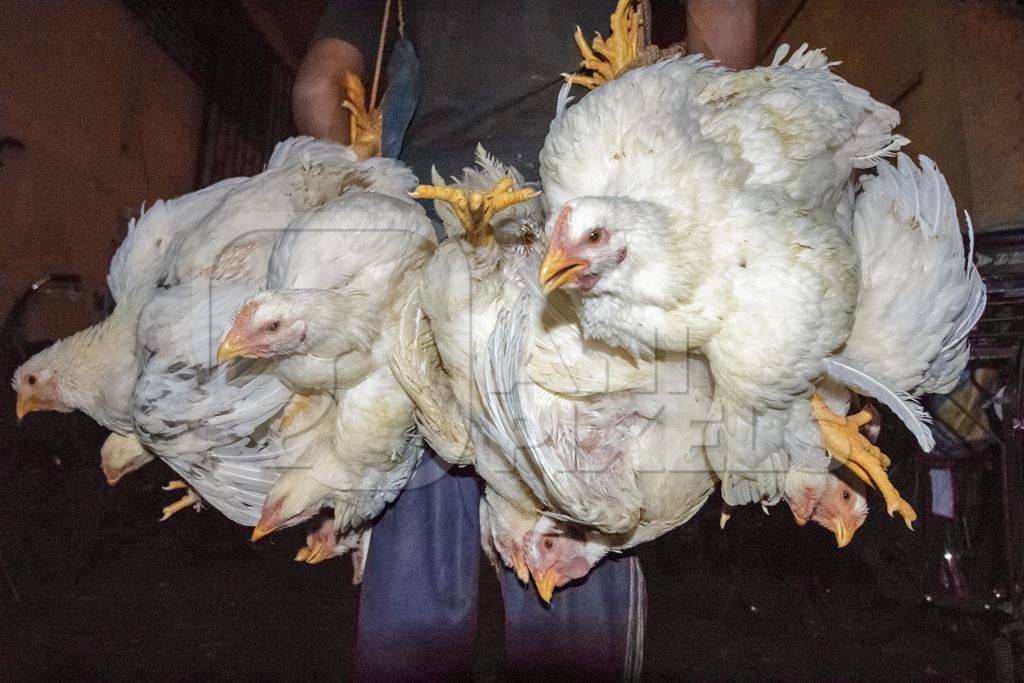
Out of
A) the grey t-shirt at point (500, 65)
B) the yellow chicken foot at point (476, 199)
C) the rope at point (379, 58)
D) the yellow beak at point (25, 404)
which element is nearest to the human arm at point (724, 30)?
the grey t-shirt at point (500, 65)

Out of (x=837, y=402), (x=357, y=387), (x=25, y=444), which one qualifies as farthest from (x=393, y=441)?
(x=25, y=444)

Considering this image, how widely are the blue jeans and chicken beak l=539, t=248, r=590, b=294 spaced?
0.47m

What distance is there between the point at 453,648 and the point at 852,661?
0.77 m

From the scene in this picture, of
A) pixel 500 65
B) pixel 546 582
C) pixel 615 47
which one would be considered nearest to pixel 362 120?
pixel 500 65

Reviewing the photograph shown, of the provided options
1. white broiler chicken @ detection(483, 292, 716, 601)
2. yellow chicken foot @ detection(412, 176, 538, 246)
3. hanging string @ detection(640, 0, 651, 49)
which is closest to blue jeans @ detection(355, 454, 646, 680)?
white broiler chicken @ detection(483, 292, 716, 601)

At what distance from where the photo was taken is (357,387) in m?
0.90

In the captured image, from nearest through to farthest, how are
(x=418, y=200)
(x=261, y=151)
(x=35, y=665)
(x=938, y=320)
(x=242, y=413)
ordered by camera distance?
(x=938, y=320) → (x=242, y=413) → (x=418, y=200) → (x=35, y=665) → (x=261, y=151)

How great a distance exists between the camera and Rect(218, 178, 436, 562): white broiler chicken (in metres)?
0.84

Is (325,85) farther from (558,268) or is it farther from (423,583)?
(423,583)

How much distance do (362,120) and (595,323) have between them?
71 centimetres

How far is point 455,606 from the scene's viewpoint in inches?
37.3

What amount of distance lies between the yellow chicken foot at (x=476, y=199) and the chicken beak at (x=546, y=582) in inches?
18.9

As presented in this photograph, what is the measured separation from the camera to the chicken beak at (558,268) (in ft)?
2.02

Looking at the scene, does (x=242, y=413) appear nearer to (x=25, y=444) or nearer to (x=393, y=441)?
(x=393, y=441)
